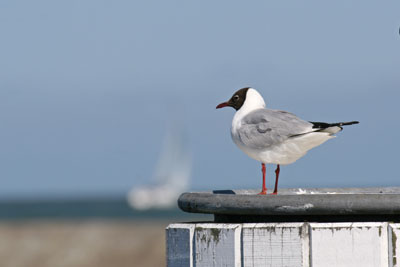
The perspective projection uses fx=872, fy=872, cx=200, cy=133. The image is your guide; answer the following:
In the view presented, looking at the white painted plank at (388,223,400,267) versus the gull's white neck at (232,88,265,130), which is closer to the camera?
the white painted plank at (388,223,400,267)

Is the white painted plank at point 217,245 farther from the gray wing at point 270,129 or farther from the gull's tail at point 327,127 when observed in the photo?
the gray wing at point 270,129

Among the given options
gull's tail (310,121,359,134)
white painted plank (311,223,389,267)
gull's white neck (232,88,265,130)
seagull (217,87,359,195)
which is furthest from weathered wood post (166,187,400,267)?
gull's white neck (232,88,265,130)

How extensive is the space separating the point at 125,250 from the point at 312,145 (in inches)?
824

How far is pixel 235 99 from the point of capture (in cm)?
507

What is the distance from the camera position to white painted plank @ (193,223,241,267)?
3.02 m

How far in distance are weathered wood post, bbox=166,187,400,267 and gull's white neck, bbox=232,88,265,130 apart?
173cm

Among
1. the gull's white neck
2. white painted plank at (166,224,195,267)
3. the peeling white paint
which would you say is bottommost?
white painted plank at (166,224,195,267)

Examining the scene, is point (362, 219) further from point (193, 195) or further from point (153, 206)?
point (153, 206)

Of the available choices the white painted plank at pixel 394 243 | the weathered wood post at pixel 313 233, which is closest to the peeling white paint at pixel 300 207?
the weathered wood post at pixel 313 233

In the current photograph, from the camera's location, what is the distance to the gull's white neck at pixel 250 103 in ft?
15.6

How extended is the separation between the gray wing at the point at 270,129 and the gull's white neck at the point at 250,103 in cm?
21

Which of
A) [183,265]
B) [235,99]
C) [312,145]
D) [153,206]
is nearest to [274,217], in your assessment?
[183,265]

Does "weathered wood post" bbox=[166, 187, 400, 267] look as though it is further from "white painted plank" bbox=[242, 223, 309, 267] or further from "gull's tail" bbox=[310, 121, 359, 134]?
"gull's tail" bbox=[310, 121, 359, 134]

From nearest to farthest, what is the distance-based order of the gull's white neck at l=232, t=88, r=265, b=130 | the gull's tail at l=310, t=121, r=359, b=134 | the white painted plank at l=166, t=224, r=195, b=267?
1. the white painted plank at l=166, t=224, r=195, b=267
2. the gull's tail at l=310, t=121, r=359, b=134
3. the gull's white neck at l=232, t=88, r=265, b=130
